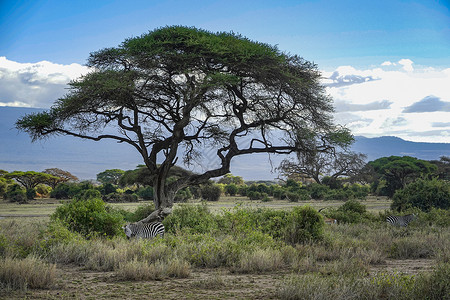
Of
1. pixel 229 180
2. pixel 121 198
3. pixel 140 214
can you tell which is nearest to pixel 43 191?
pixel 121 198

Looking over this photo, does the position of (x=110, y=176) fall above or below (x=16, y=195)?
above

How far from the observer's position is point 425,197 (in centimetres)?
2527

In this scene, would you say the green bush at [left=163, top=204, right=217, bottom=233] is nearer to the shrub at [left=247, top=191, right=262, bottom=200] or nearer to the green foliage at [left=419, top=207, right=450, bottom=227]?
the green foliage at [left=419, top=207, right=450, bottom=227]

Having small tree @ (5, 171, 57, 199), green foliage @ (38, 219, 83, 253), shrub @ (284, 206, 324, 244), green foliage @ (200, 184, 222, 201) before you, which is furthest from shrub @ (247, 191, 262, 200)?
green foliage @ (38, 219, 83, 253)

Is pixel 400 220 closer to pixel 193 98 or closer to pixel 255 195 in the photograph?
pixel 193 98

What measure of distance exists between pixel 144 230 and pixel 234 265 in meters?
5.72

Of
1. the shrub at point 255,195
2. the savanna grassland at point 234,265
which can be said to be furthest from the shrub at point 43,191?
the savanna grassland at point 234,265

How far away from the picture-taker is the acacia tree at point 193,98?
2256 centimetres

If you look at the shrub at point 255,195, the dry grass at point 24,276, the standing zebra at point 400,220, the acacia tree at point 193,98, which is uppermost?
the acacia tree at point 193,98

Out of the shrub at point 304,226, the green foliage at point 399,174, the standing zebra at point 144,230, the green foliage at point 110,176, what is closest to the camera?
the shrub at point 304,226

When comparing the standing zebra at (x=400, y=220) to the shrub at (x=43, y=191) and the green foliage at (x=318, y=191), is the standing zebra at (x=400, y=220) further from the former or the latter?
the shrub at (x=43, y=191)

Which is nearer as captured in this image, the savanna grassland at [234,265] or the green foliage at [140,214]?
the savanna grassland at [234,265]

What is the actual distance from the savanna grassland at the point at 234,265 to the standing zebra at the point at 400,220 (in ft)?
13.5

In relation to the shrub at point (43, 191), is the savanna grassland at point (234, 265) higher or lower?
lower
